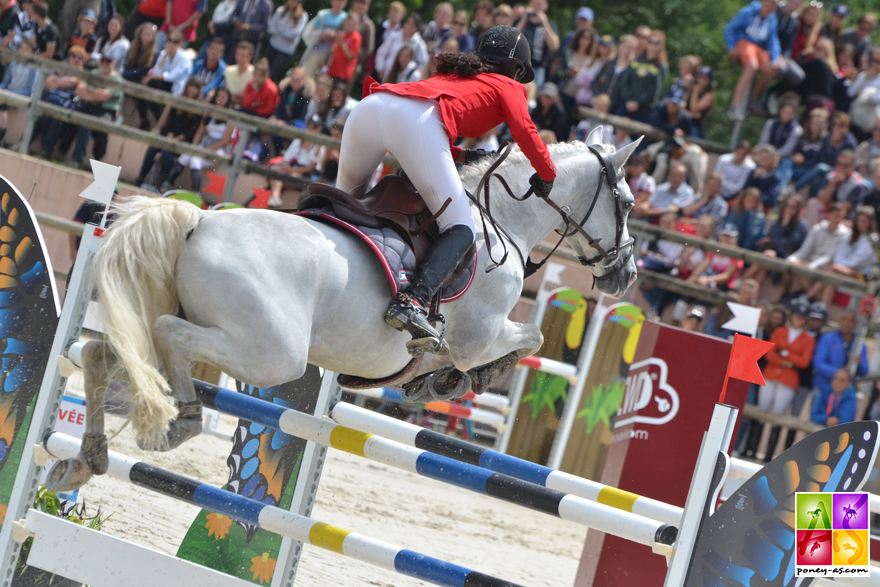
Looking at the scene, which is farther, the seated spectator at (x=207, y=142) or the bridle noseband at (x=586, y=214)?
the seated spectator at (x=207, y=142)

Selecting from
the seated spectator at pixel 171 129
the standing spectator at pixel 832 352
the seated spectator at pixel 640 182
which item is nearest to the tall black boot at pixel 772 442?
the standing spectator at pixel 832 352

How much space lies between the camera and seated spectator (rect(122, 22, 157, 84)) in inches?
Result: 368

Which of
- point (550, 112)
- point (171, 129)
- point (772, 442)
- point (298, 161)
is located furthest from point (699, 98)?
point (171, 129)

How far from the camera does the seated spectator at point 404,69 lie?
9.51 metres

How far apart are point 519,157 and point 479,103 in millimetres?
466

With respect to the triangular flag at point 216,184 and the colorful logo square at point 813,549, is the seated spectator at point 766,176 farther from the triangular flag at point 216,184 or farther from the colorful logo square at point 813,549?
the colorful logo square at point 813,549

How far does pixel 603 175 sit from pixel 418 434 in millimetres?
1254

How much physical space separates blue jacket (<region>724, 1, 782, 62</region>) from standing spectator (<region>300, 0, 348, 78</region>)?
4.16 meters

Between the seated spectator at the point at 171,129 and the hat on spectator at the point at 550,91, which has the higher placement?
the hat on spectator at the point at 550,91

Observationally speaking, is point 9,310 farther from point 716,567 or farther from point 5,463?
point 716,567

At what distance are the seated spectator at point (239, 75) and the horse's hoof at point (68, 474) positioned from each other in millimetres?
6813

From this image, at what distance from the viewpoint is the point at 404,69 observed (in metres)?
9.60

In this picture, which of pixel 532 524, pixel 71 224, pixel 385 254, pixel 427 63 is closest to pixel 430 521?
pixel 532 524

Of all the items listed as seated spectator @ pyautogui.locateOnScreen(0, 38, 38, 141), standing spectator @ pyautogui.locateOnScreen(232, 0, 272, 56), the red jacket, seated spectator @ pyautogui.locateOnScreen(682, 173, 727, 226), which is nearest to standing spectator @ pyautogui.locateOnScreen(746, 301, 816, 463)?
seated spectator @ pyautogui.locateOnScreen(682, 173, 727, 226)
